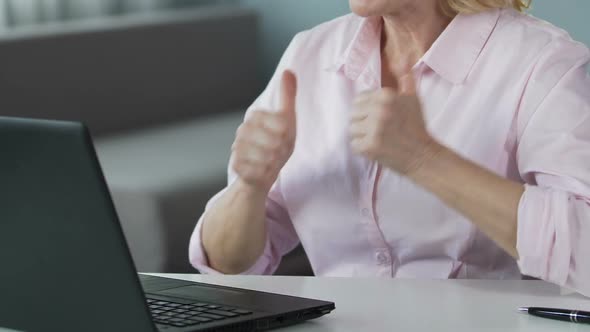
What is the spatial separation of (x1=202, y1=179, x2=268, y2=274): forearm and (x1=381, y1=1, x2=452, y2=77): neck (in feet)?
0.86

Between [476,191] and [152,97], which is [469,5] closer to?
[476,191]

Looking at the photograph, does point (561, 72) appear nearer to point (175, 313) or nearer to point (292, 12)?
point (175, 313)

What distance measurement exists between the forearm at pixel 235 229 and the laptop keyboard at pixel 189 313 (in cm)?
38

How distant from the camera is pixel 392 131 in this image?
3.96ft

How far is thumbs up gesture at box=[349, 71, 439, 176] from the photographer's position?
120 centimetres

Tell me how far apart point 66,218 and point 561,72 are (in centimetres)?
67

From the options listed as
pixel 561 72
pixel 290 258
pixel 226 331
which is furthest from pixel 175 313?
pixel 290 258

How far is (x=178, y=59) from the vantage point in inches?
140

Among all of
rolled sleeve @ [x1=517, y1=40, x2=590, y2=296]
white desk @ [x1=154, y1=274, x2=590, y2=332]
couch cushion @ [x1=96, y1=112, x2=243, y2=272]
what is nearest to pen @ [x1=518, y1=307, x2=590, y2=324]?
white desk @ [x1=154, y1=274, x2=590, y2=332]

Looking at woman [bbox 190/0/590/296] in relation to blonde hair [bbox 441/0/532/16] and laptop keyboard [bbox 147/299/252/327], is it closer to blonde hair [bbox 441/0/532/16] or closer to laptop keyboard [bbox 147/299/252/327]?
blonde hair [bbox 441/0/532/16]

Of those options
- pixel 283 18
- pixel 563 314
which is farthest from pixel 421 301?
pixel 283 18

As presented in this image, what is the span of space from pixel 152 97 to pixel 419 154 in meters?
2.35

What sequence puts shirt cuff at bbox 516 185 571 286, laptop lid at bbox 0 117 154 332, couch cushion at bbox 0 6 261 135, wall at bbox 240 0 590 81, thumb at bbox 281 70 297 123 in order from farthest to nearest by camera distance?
1. wall at bbox 240 0 590 81
2. couch cushion at bbox 0 6 261 135
3. thumb at bbox 281 70 297 123
4. shirt cuff at bbox 516 185 571 286
5. laptop lid at bbox 0 117 154 332

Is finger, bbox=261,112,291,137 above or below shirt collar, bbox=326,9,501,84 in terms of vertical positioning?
below
